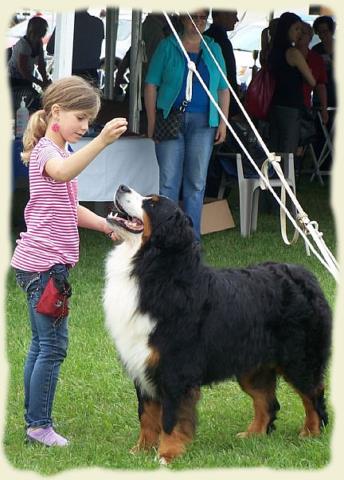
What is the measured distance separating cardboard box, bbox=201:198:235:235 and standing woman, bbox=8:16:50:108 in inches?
141

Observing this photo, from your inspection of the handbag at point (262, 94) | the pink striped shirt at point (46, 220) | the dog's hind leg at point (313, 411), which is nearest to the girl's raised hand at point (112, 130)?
the pink striped shirt at point (46, 220)

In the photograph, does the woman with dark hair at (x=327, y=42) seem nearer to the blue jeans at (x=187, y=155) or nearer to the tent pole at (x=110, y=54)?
the tent pole at (x=110, y=54)

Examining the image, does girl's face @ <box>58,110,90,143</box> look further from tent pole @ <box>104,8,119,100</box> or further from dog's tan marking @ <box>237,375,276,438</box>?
tent pole @ <box>104,8,119,100</box>

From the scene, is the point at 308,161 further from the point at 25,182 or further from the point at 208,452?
the point at 208,452

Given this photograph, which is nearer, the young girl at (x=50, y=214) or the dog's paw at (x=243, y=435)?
the young girl at (x=50, y=214)

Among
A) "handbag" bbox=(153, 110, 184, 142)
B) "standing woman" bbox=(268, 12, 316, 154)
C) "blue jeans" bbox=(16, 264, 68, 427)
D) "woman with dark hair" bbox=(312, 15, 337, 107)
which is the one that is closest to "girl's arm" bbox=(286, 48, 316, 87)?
"standing woman" bbox=(268, 12, 316, 154)

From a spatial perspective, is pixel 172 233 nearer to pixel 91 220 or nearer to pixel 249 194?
pixel 91 220

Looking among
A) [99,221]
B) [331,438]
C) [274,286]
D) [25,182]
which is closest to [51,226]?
[99,221]

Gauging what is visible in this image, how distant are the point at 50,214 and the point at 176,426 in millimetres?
1075

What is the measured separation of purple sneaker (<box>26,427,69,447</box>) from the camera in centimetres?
438

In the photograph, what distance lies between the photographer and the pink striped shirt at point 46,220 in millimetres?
4168

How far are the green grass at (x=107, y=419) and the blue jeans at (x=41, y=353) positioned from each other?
18 centimetres

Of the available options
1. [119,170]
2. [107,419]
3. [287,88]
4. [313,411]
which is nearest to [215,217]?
[287,88]

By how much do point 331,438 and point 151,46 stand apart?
22.8 ft
